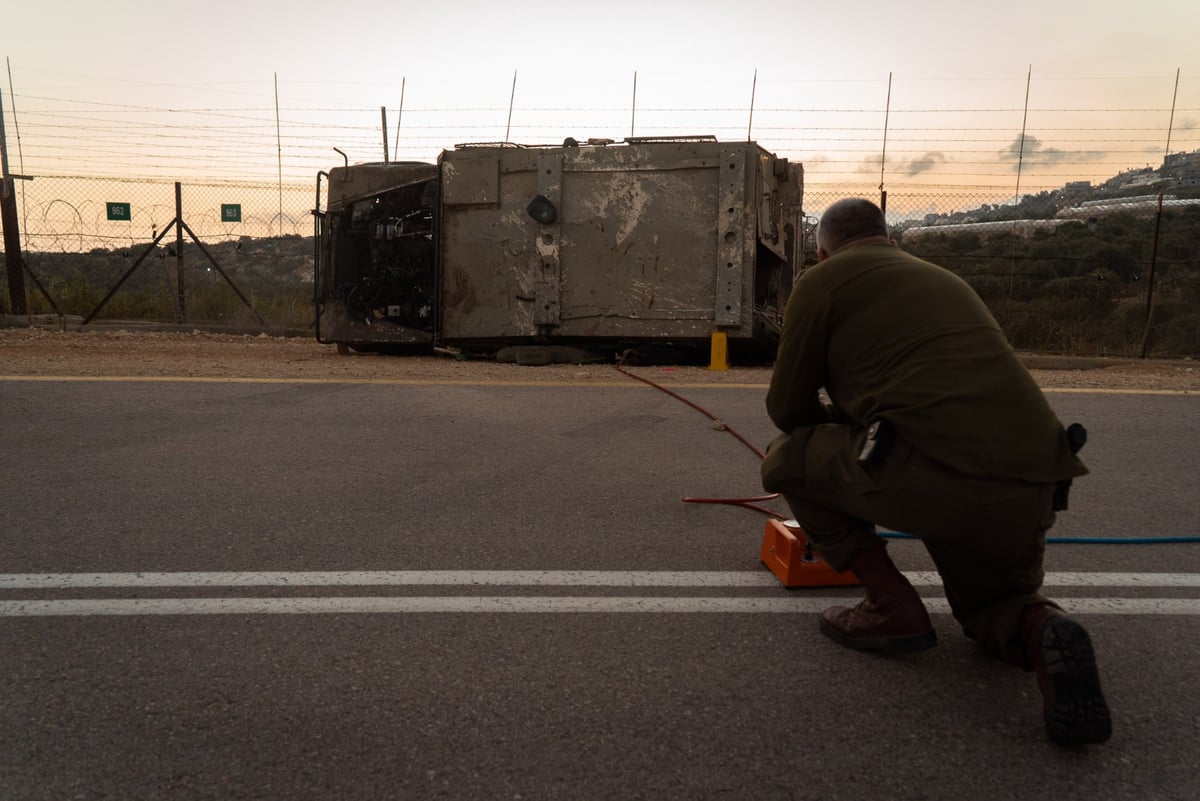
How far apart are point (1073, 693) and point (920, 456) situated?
679 millimetres

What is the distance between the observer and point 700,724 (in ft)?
7.84

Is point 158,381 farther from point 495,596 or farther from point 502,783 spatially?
point 502,783

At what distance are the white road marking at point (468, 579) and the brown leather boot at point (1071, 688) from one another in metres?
1.21

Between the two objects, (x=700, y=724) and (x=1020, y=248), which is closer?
(x=700, y=724)

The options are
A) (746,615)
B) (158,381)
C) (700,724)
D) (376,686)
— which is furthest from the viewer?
(158,381)

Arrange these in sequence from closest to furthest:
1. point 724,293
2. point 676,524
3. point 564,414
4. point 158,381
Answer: point 676,524 < point 564,414 < point 158,381 < point 724,293

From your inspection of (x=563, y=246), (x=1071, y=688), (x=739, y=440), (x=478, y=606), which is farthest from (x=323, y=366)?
(x=1071, y=688)

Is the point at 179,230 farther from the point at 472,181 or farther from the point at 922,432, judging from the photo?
the point at 922,432

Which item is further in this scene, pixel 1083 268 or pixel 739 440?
pixel 1083 268

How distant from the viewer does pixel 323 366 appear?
31.7 feet

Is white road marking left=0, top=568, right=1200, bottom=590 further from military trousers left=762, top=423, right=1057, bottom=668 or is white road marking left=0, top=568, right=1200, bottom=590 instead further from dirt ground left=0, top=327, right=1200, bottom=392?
dirt ground left=0, top=327, right=1200, bottom=392

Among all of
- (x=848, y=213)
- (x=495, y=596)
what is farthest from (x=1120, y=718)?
(x=495, y=596)

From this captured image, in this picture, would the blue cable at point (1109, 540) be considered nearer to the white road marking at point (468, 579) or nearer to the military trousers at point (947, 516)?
the white road marking at point (468, 579)

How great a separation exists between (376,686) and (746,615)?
127 cm
